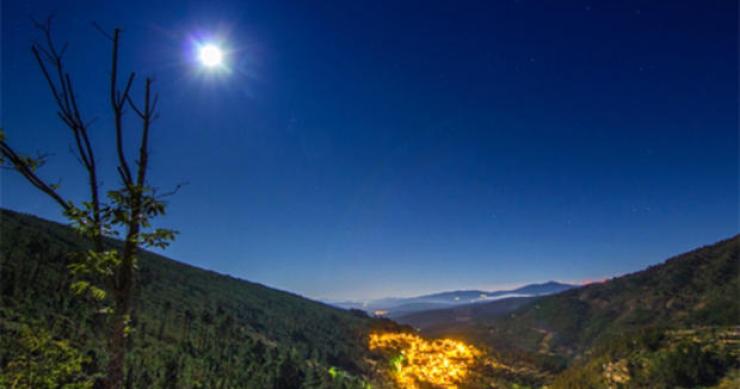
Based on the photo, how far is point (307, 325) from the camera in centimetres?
9931

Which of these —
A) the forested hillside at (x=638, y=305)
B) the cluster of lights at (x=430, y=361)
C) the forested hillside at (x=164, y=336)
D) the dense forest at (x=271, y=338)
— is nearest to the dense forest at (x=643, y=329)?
the dense forest at (x=271, y=338)

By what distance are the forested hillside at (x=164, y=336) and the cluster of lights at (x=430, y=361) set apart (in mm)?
18709

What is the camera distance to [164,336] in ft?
180

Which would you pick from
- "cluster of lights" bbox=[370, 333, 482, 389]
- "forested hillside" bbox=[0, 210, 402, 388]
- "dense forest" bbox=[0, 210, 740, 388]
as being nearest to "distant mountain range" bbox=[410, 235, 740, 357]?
"dense forest" bbox=[0, 210, 740, 388]

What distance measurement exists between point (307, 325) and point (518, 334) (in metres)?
119

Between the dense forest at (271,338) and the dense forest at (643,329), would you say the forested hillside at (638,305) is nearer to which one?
the dense forest at (643,329)

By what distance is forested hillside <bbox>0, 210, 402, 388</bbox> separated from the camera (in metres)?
28.6

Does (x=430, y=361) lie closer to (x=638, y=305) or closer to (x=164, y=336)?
(x=164, y=336)

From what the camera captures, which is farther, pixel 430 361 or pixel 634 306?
pixel 634 306

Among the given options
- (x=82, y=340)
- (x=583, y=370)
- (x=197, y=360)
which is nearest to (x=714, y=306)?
(x=583, y=370)

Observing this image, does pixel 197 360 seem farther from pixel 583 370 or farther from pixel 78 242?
pixel 78 242

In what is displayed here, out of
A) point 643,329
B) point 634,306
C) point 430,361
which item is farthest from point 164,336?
point 634,306

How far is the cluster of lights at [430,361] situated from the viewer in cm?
3089

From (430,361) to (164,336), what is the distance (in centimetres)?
4602
